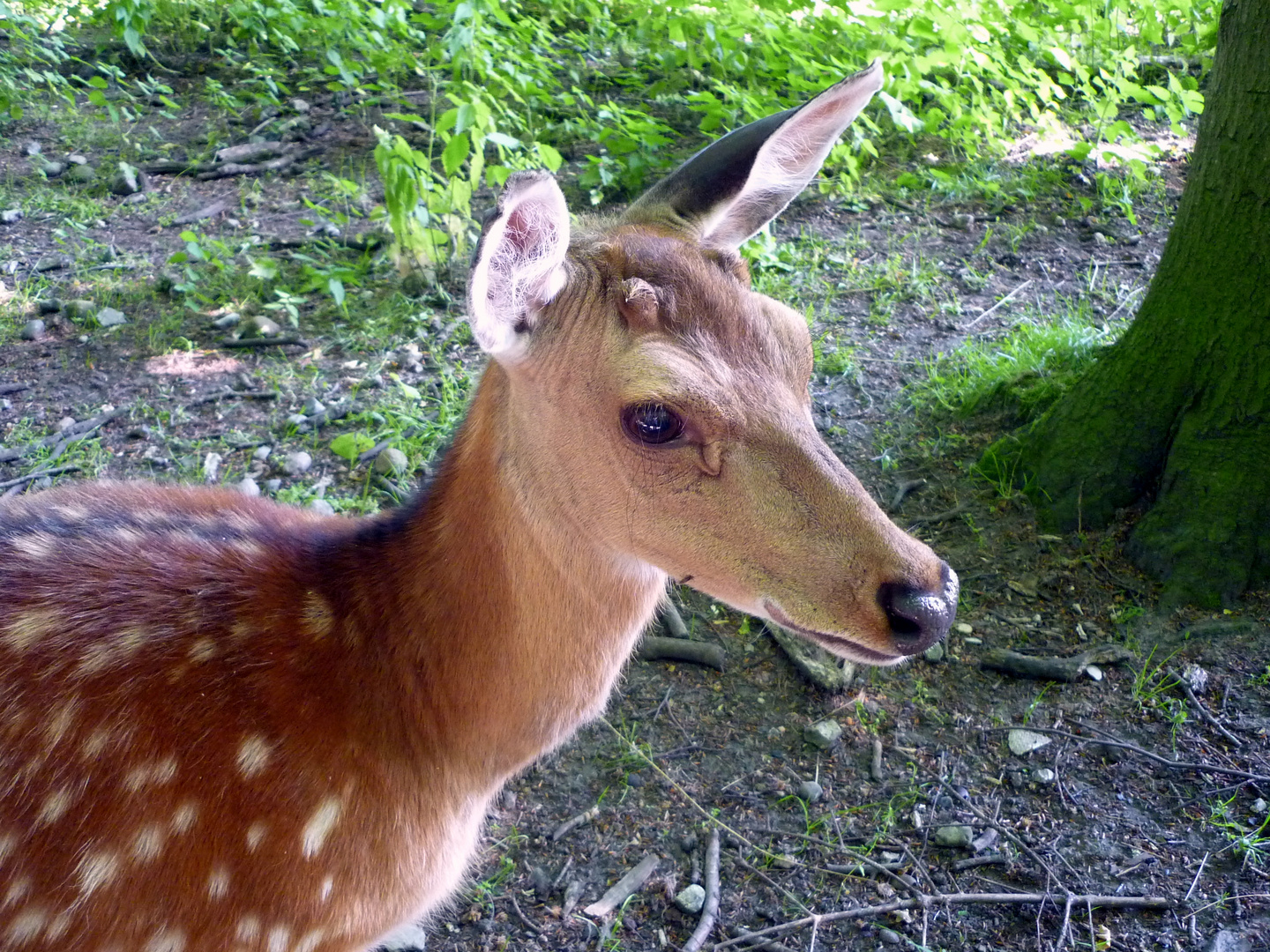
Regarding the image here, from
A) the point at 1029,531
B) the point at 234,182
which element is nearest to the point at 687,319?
the point at 1029,531

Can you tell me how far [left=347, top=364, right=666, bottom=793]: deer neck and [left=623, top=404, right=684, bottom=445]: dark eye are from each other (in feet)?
0.99

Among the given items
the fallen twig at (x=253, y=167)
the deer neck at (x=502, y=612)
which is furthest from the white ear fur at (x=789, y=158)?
the fallen twig at (x=253, y=167)

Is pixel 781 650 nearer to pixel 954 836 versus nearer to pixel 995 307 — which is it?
pixel 954 836

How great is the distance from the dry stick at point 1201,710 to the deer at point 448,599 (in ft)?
5.56

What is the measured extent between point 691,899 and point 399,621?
1168 mm

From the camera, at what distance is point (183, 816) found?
219 cm

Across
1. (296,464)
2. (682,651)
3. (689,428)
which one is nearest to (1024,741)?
(682,651)

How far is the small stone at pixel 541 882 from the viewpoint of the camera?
2948 mm

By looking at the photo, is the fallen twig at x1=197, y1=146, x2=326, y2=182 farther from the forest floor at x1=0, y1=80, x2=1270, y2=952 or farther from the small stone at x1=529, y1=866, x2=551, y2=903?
the small stone at x1=529, y1=866, x2=551, y2=903

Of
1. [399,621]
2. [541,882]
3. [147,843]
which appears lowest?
[541,882]

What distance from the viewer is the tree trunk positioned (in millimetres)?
3383

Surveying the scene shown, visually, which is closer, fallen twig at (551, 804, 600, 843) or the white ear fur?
the white ear fur

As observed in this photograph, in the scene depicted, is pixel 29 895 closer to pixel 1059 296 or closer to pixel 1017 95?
pixel 1059 296

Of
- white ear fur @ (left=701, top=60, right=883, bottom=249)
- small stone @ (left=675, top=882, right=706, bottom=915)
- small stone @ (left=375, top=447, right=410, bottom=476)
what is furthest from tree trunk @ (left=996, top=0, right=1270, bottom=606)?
small stone @ (left=375, top=447, right=410, bottom=476)
